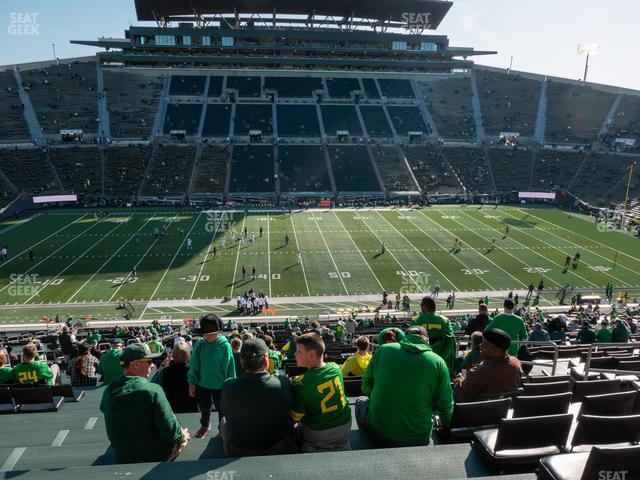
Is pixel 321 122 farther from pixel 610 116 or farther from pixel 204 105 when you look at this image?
pixel 610 116


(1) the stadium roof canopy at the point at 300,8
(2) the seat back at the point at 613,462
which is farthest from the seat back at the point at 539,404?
(1) the stadium roof canopy at the point at 300,8

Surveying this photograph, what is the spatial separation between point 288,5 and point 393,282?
188 ft

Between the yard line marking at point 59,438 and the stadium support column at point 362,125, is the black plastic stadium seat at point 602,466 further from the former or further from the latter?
the stadium support column at point 362,125

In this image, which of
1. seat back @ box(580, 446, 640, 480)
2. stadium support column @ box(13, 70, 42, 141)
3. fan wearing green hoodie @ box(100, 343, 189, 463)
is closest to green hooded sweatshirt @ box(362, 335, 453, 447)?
seat back @ box(580, 446, 640, 480)

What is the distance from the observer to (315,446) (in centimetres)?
407

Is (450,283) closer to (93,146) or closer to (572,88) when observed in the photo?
(93,146)

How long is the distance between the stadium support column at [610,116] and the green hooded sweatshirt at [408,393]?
78.6m

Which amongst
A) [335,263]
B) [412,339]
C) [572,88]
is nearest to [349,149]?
[335,263]

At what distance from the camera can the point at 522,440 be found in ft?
12.1

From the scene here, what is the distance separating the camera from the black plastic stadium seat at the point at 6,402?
646cm

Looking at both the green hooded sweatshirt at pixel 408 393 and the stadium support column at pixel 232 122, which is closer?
the green hooded sweatshirt at pixel 408 393

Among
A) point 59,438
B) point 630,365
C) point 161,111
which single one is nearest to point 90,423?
point 59,438

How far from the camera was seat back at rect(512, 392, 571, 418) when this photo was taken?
4184 millimetres

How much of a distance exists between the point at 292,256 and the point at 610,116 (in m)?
65.6
